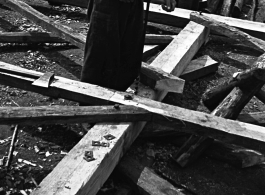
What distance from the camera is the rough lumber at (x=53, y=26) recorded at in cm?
522

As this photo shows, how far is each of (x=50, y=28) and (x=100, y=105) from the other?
2162mm

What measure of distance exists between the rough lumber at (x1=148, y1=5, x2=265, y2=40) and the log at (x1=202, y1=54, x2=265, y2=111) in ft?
7.04

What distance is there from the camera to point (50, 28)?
5602 millimetres

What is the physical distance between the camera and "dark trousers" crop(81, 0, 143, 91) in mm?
3912

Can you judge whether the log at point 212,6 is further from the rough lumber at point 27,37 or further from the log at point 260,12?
the rough lumber at point 27,37

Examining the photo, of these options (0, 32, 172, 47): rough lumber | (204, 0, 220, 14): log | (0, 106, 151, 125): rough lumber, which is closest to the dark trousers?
(0, 106, 151, 125): rough lumber

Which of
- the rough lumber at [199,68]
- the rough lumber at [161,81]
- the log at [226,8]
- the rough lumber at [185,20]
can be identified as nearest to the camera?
the rough lumber at [161,81]

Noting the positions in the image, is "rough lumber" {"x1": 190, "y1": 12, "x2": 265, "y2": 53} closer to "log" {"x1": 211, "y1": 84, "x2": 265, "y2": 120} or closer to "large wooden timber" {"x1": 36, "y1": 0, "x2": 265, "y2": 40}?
"large wooden timber" {"x1": 36, "y1": 0, "x2": 265, "y2": 40}

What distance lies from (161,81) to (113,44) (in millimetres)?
659

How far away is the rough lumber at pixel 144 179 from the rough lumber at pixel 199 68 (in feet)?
6.59

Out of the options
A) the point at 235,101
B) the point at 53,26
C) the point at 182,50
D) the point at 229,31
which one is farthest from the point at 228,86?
the point at 53,26

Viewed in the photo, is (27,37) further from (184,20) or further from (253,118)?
(253,118)

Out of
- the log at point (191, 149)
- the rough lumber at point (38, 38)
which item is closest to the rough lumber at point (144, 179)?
the log at point (191, 149)

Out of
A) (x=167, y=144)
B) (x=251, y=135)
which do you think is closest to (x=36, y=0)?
(x=167, y=144)
